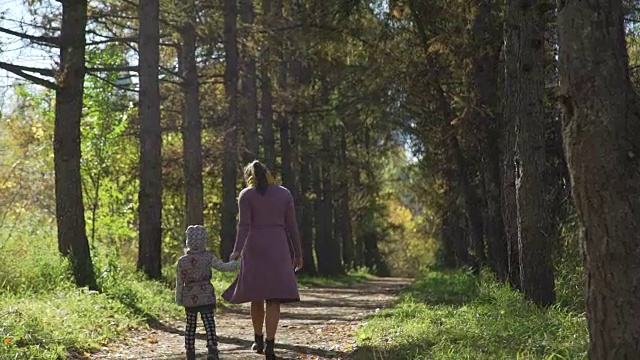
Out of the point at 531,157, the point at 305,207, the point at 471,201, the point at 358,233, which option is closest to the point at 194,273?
the point at 531,157

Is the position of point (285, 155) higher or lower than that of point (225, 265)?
higher

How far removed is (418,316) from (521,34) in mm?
3955

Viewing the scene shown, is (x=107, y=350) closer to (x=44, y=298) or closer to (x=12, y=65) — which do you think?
(x=44, y=298)

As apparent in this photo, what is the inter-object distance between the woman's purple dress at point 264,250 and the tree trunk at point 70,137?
224 inches

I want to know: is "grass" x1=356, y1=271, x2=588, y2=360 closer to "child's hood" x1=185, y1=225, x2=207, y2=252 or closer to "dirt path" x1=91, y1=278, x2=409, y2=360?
"dirt path" x1=91, y1=278, x2=409, y2=360

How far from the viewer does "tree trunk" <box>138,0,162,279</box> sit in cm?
1534

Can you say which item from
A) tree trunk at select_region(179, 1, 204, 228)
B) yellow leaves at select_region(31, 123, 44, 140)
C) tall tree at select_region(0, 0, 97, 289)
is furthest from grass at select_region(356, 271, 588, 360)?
yellow leaves at select_region(31, 123, 44, 140)

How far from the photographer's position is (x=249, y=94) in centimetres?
2288

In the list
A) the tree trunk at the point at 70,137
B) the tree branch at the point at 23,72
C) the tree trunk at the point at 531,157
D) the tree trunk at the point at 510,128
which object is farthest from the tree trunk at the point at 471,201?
the tree branch at the point at 23,72

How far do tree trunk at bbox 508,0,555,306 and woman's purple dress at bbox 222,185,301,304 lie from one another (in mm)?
3584

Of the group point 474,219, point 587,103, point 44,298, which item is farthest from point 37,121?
point 587,103

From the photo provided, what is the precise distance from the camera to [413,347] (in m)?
7.41

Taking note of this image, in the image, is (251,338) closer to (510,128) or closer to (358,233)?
(510,128)

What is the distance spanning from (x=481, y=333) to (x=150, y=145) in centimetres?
1005
